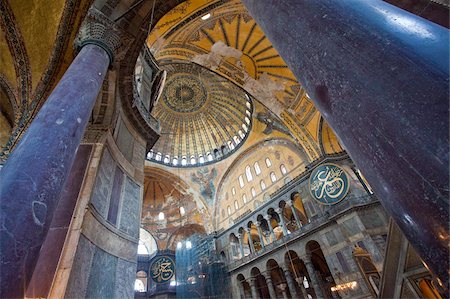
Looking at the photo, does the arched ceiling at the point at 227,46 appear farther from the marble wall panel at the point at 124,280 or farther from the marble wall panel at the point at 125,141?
→ the marble wall panel at the point at 124,280

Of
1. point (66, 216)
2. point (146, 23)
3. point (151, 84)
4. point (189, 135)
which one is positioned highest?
point (189, 135)

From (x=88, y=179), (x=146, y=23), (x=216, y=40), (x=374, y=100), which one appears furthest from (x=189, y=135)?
(x=374, y=100)

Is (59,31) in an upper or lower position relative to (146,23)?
lower

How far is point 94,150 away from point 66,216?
1.33 metres

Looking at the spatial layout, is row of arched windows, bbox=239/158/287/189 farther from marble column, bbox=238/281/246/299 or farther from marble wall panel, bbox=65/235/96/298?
marble wall panel, bbox=65/235/96/298

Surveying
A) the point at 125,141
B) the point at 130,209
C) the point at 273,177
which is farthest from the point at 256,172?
the point at 130,209

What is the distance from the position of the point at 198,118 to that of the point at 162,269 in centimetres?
1261

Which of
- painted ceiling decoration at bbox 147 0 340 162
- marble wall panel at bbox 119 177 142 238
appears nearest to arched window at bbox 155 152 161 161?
painted ceiling decoration at bbox 147 0 340 162

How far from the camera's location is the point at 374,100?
3.38 feet

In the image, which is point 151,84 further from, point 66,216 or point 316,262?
point 316,262

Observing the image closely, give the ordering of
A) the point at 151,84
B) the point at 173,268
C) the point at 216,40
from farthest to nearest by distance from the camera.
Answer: the point at 173,268, the point at 216,40, the point at 151,84

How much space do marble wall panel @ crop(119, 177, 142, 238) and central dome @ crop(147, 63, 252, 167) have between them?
42.5 feet

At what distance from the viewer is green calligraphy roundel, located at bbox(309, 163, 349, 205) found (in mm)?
11312

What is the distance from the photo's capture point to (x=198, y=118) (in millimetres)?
20219
